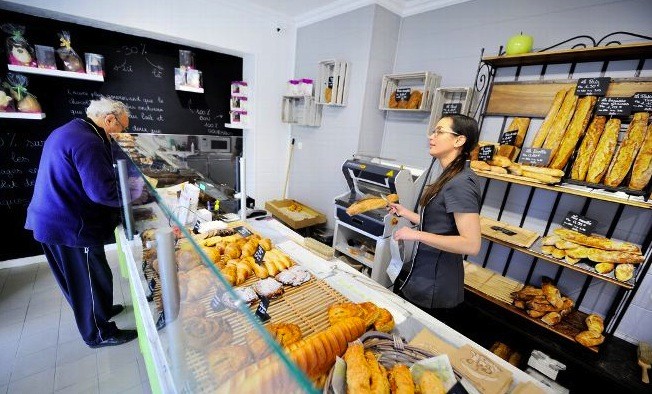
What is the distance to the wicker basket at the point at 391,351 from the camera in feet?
2.84

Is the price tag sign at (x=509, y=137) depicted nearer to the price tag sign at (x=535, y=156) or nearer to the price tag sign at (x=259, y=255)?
the price tag sign at (x=535, y=156)

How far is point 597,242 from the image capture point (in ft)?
5.81

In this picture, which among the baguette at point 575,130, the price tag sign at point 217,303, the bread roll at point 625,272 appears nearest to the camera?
the price tag sign at point 217,303

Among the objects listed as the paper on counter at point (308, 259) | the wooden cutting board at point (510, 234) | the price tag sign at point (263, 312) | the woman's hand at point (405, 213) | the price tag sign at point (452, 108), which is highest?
the price tag sign at point (452, 108)

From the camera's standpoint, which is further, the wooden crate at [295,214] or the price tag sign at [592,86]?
the wooden crate at [295,214]

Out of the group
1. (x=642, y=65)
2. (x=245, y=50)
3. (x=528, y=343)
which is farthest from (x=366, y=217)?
(x=245, y=50)

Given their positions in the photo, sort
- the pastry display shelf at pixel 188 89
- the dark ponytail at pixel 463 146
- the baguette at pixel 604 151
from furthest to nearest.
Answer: the pastry display shelf at pixel 188 89 → the baguette at pixel 604 151 → the dark ponytail at pixel 463 146

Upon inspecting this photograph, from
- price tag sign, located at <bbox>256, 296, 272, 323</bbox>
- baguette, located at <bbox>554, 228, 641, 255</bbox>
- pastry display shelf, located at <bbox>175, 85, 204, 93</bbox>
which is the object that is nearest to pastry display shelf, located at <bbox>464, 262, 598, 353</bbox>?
baguette, located at <bbox>554, 228, 641, 255</bbox>

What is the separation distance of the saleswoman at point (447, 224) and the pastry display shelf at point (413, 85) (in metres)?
1.49

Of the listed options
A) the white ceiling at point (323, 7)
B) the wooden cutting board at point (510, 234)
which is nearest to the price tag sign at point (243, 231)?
the wooden cutting board at point (510, 234)

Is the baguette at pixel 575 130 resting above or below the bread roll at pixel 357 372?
above

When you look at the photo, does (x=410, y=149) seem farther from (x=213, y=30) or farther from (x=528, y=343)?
(x=213, y=30)

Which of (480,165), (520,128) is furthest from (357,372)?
(520,128)

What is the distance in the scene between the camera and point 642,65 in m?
1.78
